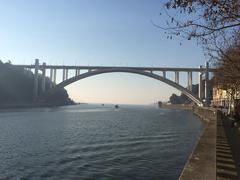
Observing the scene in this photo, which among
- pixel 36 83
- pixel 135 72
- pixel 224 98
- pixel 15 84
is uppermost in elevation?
pixel 135 72

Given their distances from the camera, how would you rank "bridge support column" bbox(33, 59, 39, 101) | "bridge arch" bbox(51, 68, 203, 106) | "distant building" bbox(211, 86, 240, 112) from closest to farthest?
"distant building" bbox(211, 86, 240, 112), "bridge arch" bbox(51, 68, 203, 106), "bridge support column" bbox(33, 59, 39, 101)

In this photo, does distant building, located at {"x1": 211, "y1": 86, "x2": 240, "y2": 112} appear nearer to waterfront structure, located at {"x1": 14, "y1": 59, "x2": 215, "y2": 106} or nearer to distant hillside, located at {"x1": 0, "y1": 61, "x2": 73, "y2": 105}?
waterfront structure, located at {"x1": 14, "y1": 59, "x2": 215, "y2": 106}

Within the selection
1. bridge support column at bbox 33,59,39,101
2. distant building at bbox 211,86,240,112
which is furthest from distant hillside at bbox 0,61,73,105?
distant building at bbox 211,86,240,112

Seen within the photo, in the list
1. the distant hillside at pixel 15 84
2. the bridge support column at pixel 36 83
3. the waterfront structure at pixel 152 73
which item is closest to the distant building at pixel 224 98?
the waterfront structure at pixel 152 73

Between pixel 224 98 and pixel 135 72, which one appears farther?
pixel 135 72

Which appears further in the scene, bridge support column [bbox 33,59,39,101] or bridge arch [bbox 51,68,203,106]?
bridge support column [bbox 33,59,39,101]

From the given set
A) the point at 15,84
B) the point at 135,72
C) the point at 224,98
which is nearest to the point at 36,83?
the point at 15,84

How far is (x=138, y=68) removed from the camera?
83.4 meters

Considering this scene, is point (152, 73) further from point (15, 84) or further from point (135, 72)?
point (15, 84)

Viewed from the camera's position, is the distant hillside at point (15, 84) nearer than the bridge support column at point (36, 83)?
Yes

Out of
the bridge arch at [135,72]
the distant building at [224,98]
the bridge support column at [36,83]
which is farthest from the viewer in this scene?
the bridge support column at [36,83]

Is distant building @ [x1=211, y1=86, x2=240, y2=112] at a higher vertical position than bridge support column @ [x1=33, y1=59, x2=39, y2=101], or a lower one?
lower

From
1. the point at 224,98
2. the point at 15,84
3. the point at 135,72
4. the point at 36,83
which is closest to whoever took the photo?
the point at 224,98

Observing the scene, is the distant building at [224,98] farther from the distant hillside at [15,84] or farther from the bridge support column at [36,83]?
the bridge support column at [36,83]
